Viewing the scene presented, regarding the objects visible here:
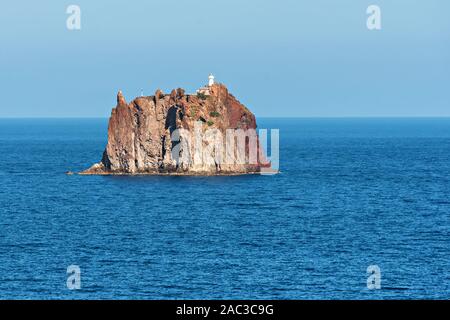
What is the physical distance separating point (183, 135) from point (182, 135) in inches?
6.3

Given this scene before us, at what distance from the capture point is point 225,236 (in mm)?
83438

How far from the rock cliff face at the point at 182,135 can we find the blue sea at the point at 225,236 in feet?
9.20

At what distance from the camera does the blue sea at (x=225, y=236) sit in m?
59.9

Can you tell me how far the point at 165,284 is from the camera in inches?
2376

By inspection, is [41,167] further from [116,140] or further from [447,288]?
[447,288]

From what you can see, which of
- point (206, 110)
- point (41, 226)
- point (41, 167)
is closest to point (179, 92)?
point (206, 110)

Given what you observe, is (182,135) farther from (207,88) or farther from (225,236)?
(225,236)

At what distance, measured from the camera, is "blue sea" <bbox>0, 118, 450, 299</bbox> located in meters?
59.9

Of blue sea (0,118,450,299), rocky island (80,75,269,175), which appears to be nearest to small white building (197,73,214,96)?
rocky island (80,75,269,175)

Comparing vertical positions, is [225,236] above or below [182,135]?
below

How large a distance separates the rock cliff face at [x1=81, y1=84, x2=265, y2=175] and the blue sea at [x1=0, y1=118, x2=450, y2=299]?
280cm

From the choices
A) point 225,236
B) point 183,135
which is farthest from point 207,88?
point 225,236

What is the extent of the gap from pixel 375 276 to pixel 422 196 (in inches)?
2398

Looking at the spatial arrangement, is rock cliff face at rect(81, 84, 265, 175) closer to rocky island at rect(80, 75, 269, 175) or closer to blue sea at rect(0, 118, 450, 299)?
rocky island at rect(80, 75, 269, 175)
